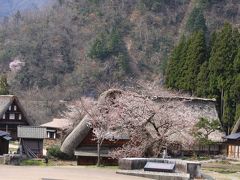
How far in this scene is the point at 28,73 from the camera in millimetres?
71562

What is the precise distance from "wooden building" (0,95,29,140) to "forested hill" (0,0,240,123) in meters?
13.0

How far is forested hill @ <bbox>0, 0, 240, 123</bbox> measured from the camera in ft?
230

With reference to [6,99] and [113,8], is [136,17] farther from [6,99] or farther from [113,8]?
[6,99]

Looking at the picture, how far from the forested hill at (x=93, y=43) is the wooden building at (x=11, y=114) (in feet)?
42.8

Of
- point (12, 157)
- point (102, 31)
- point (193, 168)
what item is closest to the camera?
point (193, 168)

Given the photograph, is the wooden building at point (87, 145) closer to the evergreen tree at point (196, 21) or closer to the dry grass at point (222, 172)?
the dry grass at point (222, 172)

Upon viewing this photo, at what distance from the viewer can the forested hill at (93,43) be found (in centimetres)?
7021

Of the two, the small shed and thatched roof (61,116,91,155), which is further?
the small shed

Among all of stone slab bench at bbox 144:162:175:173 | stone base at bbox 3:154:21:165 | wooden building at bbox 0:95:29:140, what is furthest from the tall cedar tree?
stone slab bench at bbox 144:162:175:173

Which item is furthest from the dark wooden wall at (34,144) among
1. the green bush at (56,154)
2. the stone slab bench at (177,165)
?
the stone slab bench at (177,165)

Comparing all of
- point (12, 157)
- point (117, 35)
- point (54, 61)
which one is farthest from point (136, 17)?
point (12, 157)

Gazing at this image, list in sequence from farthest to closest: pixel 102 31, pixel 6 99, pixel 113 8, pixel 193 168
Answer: pixel 113 8 < pixel 102 31 < pixel 6 99 < pixel 193 168

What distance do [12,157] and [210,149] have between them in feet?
63.1

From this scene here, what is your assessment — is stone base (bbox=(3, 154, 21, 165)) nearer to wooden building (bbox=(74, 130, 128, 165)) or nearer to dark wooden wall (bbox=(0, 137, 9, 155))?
wooden building (bbox=(74, 130, 128, 165))
